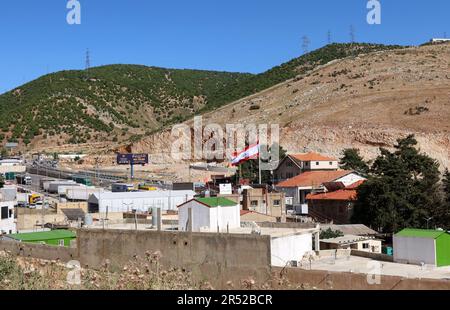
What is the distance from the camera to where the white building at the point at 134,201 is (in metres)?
38.4

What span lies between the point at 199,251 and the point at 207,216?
8.66 feet

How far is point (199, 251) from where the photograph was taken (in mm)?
20766

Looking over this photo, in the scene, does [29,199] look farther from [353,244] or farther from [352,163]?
[352,163]

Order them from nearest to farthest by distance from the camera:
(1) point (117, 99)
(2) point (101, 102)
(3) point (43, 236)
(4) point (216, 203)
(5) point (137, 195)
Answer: (4) point (216, 203) → (3) point (43, 236) → (5) point (137, 195) → (2) point (101, 102) → (1) point (117, 99)

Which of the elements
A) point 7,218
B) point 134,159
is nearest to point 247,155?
point 134,159

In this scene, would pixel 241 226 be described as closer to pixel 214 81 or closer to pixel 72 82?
pixel 72 82

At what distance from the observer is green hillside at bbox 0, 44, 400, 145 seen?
129 metres

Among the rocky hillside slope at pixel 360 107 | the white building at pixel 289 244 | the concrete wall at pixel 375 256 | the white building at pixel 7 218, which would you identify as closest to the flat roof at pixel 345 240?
the concrete wall at pixel 375 256

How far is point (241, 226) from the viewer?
2500 centimetres

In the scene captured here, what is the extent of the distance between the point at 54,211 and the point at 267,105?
66743 millimetres

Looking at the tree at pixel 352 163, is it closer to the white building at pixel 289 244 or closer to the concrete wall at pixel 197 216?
the white building at pixel 289 244

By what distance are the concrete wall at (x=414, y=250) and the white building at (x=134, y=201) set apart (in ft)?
59.3

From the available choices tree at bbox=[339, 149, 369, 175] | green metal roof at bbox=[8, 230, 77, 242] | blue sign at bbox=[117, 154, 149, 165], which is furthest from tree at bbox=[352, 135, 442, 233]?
blue sign at bbox=[117, 154, 149, 165]

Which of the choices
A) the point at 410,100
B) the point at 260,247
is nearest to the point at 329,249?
the point at 260,247
